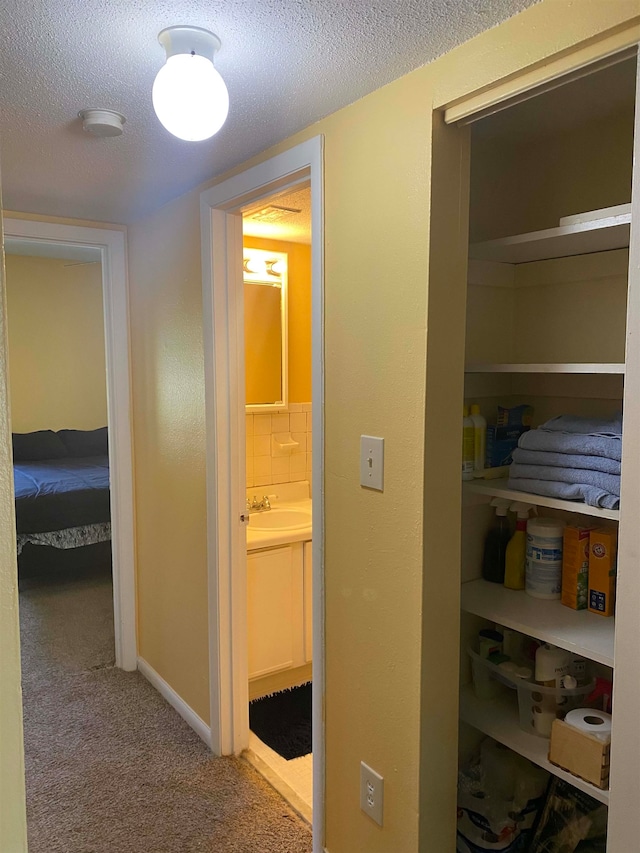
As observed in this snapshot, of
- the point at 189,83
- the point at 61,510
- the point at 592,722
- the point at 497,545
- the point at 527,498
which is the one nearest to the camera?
the point at 189,83

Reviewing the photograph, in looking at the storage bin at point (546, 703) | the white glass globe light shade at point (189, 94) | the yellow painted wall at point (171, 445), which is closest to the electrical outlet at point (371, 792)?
the storage bin at point (546, 703)

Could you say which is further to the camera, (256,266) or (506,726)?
(256,266)

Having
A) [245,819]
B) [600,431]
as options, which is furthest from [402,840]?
[600,431]

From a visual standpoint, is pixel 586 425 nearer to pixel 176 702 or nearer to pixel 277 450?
pixel 277 450

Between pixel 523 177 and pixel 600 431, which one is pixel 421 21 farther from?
pixel 600 431

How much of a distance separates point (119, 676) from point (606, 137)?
9.67 ft

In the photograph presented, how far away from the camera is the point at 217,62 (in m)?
1.39

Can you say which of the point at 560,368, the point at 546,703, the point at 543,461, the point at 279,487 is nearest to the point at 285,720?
the point at 279,487

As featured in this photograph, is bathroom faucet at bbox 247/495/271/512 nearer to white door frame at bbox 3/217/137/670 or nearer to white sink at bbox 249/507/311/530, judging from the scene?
white sink at bbox 249/507/311/530

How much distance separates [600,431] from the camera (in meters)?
1.56

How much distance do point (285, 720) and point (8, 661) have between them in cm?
237

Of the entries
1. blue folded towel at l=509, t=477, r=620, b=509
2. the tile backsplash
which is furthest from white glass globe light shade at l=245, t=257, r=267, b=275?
blue folded towel at l=509, t=477, r=620, b=509

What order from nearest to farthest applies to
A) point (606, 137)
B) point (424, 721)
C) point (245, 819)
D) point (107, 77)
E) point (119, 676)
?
point (107, 77), point (424, 721), point (606, 137), point (245, 819), point (119, 676)

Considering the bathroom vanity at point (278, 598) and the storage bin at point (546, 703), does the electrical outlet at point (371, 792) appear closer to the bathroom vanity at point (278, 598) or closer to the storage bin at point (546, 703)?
the storage bin at point (546, 703)
